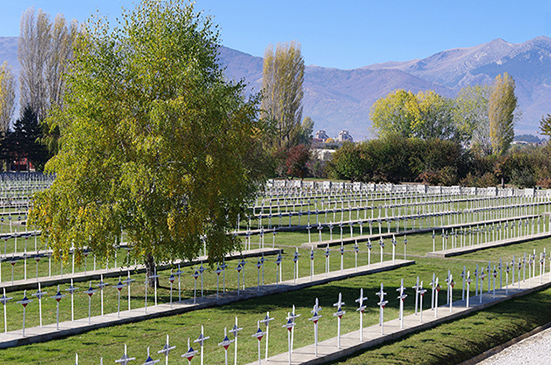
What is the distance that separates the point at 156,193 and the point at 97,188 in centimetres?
153

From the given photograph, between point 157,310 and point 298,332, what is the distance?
3.54m

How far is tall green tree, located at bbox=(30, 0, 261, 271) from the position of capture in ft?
52.3

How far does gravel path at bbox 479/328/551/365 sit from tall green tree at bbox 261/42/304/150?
7146 centimetres

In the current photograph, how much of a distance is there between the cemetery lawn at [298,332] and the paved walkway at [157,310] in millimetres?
216

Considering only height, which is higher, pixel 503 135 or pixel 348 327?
pixel 503 135

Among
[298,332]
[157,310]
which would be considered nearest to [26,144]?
[157,310]

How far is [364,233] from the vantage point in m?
31.6

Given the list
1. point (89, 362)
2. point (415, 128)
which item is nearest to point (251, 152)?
point (89, 362)

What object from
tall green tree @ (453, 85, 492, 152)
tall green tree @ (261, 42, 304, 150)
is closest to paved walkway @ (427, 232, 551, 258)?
tall green tree @ (261, 42, 304, 150)

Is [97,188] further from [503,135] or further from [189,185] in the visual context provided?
[503,135]

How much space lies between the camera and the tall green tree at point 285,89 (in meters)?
86.8

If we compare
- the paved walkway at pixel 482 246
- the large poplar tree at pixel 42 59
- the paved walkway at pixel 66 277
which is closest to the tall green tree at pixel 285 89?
the large poplar tree at pixel 42 59

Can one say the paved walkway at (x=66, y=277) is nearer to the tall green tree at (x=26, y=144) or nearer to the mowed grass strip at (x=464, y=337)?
the mowed grass strip at (x=464, y=337)

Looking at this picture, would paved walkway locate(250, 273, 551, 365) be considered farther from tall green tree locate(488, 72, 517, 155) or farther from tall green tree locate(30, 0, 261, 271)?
tall green tree locate(488, 72, 517, 155)
